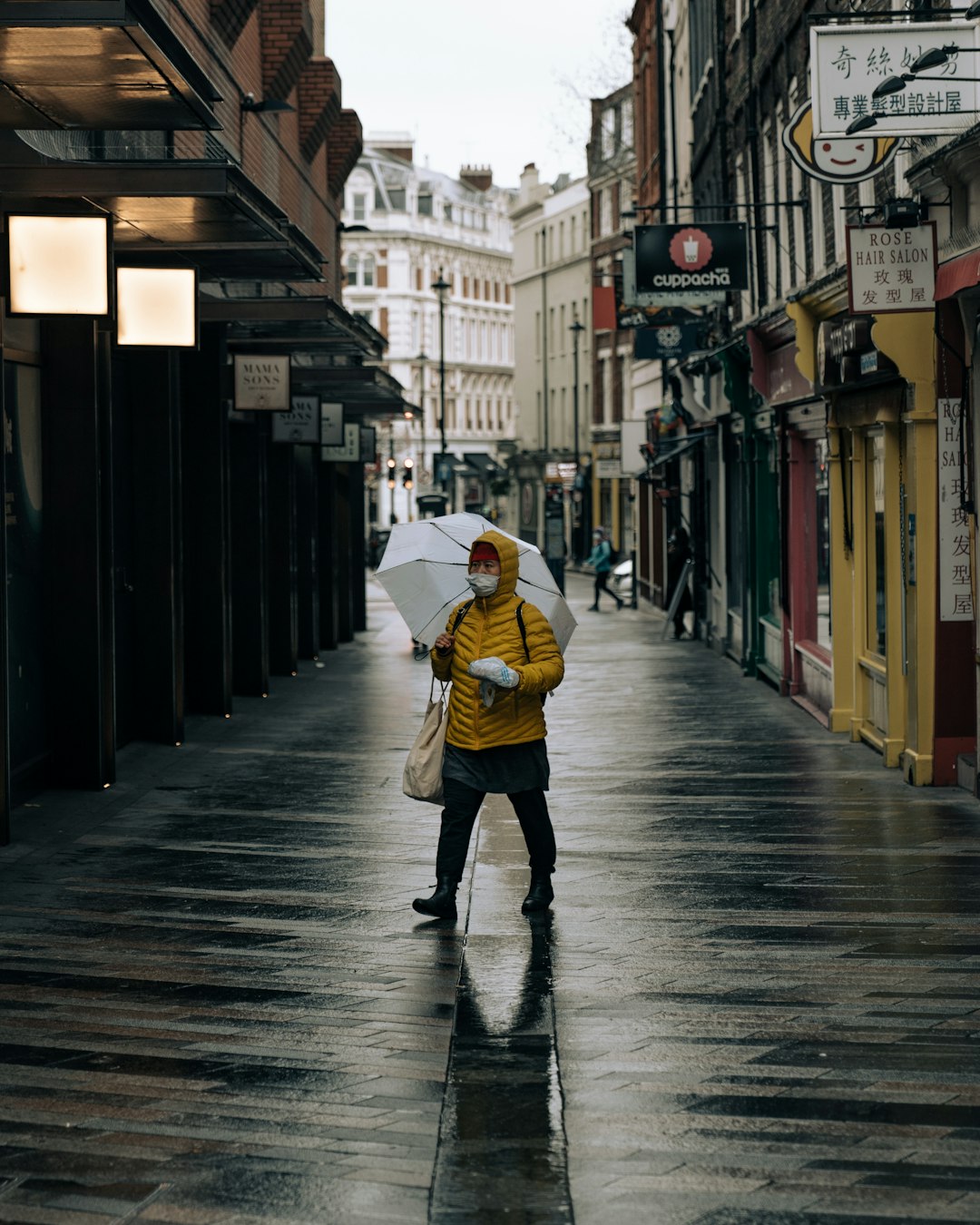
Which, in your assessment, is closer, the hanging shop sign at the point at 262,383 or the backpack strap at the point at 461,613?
the backpack strap at the point at 461,613

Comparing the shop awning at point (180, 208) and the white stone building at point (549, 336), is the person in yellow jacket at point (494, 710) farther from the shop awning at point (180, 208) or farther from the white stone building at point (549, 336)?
the white stone building at point (549, 336)

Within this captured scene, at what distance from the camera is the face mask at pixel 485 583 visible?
8.74 m

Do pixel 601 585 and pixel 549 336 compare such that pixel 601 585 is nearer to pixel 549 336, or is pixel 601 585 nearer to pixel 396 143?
pixel 549 336

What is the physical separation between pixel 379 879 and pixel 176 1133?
4.20 m

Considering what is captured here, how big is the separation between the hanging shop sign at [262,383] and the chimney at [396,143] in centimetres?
10493

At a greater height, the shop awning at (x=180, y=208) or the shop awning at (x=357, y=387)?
the shop awning at (x=357, y=387)

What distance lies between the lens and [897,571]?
14.8 m

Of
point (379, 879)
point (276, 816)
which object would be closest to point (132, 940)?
point (379, 879)

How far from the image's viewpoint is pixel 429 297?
118875 millimetres

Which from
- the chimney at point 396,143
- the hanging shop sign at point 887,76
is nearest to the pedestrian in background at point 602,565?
the hanging shop sign at point 887,76

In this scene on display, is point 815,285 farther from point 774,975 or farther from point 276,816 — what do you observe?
point 774,975

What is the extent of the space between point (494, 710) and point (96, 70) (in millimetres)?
3252

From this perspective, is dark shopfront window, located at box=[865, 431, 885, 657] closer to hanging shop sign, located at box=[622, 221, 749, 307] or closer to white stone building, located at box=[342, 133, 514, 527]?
hanging shop sign, located at box=[622, 221, 749, 307]

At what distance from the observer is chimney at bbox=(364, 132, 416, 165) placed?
400 feet
